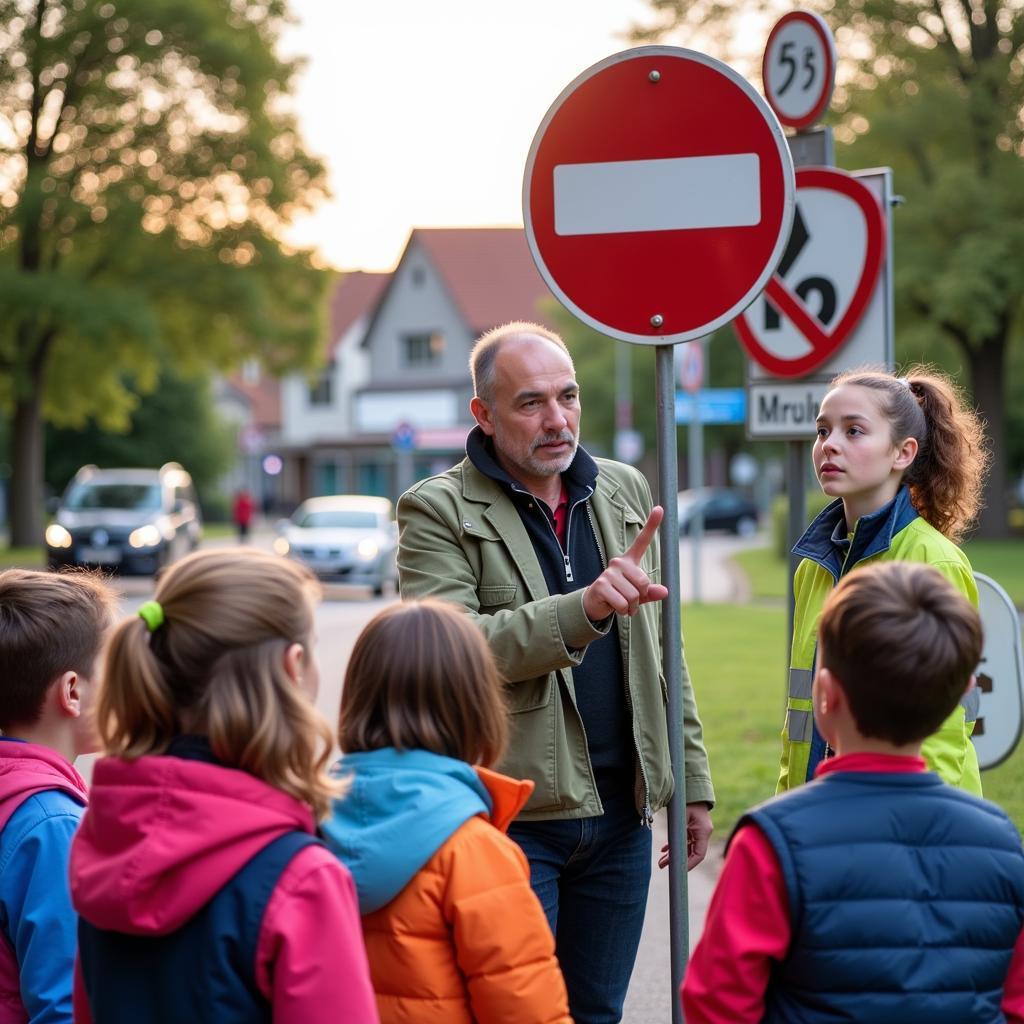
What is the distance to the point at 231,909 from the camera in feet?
6.98

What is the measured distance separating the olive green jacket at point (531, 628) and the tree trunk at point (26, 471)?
31.8m

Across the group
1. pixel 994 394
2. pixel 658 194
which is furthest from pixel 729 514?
pixel 658 194

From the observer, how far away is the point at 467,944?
237cm

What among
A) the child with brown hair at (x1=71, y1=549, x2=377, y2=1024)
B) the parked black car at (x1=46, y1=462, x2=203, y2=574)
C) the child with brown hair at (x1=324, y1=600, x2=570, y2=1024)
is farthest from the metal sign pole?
the parked black car at (x1=46, y1=462, x2=203, y2=574)

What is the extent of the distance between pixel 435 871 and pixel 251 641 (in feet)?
1.54

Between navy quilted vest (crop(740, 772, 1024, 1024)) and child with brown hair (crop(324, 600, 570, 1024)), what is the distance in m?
0.40

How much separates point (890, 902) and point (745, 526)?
48.6 m

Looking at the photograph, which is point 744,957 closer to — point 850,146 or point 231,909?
point 231,909

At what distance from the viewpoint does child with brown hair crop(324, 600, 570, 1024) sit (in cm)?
238

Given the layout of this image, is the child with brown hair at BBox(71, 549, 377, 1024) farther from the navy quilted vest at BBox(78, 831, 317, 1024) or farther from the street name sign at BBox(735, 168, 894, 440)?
the street name sign at BBox(735, 168, 894, 440)

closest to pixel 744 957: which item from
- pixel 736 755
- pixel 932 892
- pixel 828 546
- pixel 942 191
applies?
pixel 932 892

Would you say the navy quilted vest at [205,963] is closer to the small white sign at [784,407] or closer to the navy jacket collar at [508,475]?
the navy jacket collar at [508,475]

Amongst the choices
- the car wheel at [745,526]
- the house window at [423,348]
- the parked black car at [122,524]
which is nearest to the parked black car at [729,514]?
the car wheel at [745,526]

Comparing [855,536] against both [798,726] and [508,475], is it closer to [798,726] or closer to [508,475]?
[798,726]
